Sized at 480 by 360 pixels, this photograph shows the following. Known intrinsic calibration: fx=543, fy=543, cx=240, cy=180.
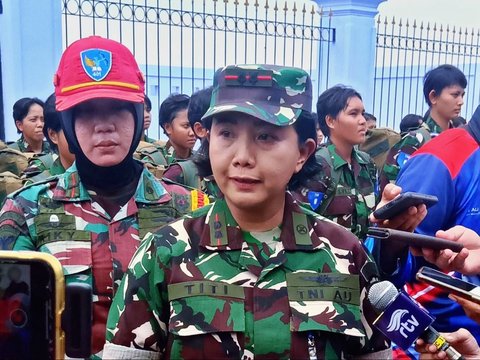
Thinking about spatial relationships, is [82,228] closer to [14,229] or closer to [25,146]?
[14,229]

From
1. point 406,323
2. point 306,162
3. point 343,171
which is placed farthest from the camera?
point 343,171

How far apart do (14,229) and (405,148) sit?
3391 millimetres

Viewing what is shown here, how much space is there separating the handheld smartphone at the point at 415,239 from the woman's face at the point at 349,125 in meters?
2.49

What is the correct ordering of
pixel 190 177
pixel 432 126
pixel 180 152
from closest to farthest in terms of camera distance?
pixel 190 177, pixel 180 152, pixel 432 126

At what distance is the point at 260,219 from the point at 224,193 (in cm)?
12

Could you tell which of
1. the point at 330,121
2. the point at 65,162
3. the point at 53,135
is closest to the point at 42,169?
the point at 53,135

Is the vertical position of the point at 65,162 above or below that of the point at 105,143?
below

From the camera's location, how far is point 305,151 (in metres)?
1.56

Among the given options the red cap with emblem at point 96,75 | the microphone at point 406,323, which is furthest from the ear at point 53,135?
the microphone at point 406,323

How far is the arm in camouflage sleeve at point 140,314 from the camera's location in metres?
1.35

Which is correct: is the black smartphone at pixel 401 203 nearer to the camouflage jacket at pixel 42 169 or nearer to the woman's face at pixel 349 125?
the camouflage jacket at pixel 42 169

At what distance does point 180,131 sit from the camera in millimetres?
4492

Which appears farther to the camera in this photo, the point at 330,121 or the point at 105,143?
the point at 330,121

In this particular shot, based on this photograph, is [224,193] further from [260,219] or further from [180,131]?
[180,131]
